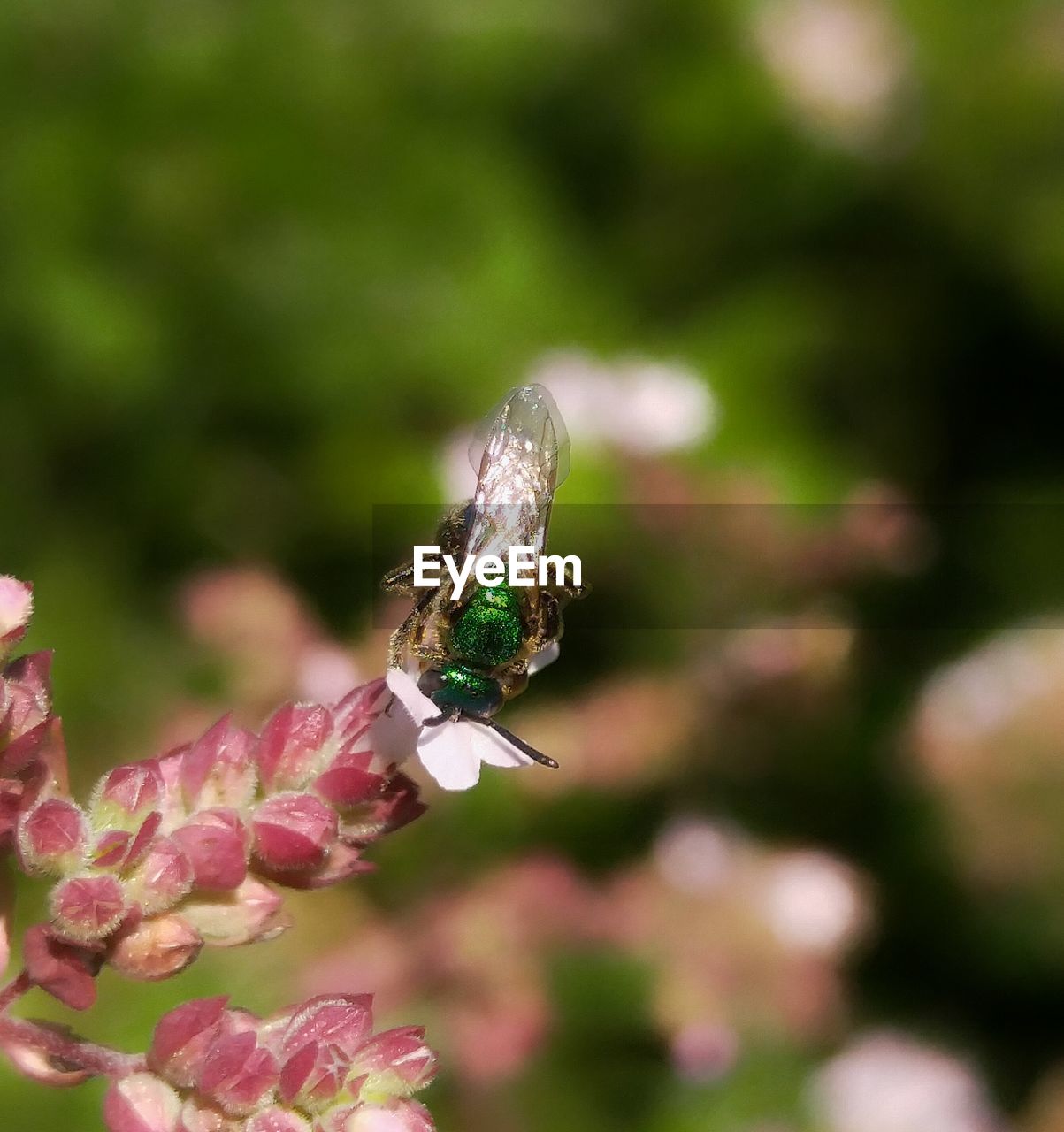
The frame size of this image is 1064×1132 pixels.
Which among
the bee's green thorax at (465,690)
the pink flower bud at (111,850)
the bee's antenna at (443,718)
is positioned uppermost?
the bee's green thorax at (465,690)

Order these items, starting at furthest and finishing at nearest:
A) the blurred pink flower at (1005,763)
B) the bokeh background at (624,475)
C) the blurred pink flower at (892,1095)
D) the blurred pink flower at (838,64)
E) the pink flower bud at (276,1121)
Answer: the blurred pink flower at (838,64) < the blurred pink flower at (1005,763) < the blurred pink flower at (892,1095) < the bokeh background at (624,475) < the pink flower bud at (276,1121)

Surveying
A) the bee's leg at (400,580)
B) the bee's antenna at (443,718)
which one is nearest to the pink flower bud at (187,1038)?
the bee's antenna at (443,718)

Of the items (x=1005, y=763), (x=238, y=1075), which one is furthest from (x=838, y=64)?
(x=238, y=1075)

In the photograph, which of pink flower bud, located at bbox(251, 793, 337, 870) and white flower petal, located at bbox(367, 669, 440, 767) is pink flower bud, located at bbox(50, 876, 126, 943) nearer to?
pink flower bud, located at bbox(251, 793, 337, 870)

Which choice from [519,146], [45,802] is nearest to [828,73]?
[519,146]

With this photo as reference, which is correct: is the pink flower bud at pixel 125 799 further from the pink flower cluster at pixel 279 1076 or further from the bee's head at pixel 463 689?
the bee's head at pixel 463 689

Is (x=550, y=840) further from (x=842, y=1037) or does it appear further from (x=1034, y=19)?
(x=1034, y=19)
